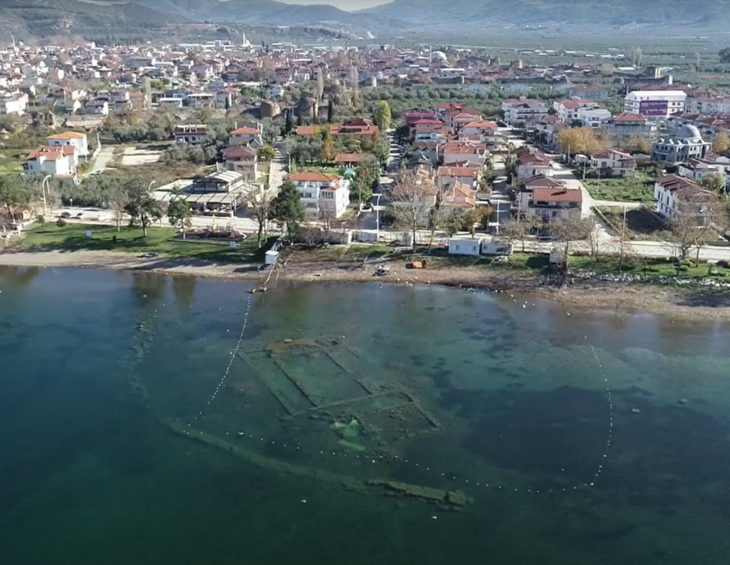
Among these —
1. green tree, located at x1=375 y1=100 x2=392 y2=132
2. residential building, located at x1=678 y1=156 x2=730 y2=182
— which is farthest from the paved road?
residential building, located at x1=678 y1=156 x2=730 y2=182

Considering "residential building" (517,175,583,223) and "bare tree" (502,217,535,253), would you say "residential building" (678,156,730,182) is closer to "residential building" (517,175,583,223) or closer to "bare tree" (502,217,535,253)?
"residential building" (517,175,583,223)

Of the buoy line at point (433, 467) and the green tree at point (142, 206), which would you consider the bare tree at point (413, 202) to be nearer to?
the green tree at point (142, 206)

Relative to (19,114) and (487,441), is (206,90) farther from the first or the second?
(487,441)

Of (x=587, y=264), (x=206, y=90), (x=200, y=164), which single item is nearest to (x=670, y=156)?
(x=587, y=264)

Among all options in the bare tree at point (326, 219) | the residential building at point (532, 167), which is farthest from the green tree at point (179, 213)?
the residential building at point (532, 167)

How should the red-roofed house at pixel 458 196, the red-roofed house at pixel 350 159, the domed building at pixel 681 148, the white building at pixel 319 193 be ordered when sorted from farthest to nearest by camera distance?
the domed building at pixel 681 148
the red-roofed house at pixel 350 159
the white building at pixel 319 193
the red-roofed house at pixel 458 196

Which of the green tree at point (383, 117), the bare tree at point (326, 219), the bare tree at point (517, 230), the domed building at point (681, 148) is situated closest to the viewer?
the bare tree at point (517, 230)

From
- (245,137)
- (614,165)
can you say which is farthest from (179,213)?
(614,165)
